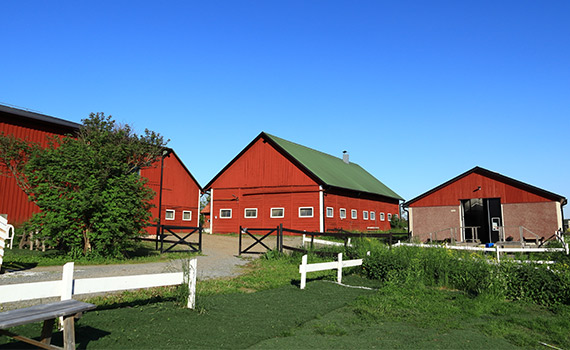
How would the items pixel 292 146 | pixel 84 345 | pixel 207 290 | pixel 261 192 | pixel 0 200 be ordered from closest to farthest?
pixel 84 345
pixel 207 290
pixel 0 200
pixel 261 192
pixel 292 146

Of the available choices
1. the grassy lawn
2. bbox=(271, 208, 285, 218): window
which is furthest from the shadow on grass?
bbox=(271, 208, 285, 218): window

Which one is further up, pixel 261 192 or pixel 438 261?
pixel 261 192

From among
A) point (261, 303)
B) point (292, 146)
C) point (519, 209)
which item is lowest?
point (261, 303)

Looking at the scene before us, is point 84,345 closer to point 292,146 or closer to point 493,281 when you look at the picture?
point 493,281

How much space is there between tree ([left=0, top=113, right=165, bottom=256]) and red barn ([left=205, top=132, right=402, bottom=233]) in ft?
52.8

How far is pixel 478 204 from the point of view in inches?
1324

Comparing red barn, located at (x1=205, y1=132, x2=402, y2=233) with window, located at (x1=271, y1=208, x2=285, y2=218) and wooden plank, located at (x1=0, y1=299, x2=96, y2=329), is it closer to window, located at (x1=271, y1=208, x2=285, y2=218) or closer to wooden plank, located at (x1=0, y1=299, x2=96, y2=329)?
window, located at (x1=271, y1=208, x2=285, y2=218)

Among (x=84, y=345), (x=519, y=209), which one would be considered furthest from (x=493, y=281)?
(x=519, y=209)

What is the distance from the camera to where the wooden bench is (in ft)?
13.0

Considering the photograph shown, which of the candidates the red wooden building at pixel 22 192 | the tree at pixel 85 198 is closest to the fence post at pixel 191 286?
the tree at pixel 85 198

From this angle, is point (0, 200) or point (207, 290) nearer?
point (207, 290)

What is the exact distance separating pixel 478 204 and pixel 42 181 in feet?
102

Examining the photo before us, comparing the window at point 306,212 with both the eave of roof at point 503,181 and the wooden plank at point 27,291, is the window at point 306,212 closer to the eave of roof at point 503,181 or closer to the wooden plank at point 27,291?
the eave of roof at point 503,181

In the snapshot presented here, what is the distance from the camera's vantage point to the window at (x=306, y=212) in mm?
30297
